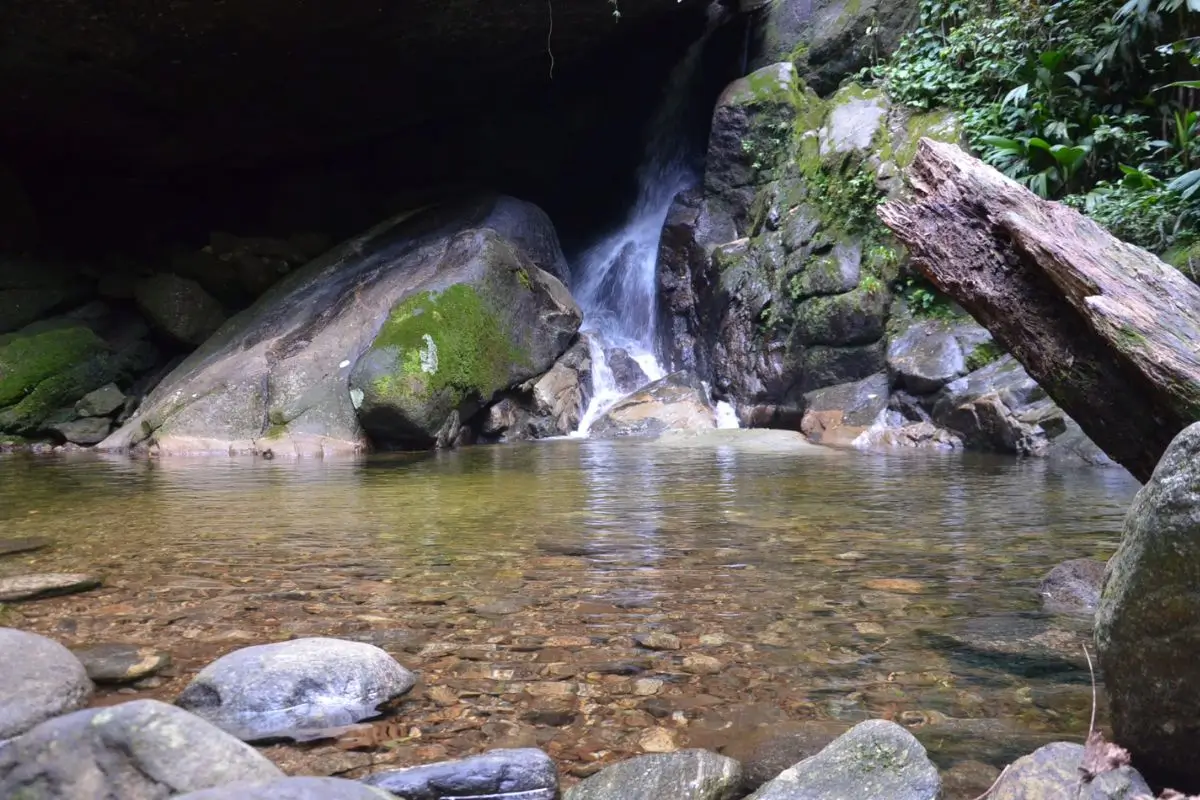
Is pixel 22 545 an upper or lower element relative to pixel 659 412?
lower

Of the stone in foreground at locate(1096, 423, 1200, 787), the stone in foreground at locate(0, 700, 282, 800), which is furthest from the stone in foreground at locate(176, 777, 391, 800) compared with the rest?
the stone in foreground at locate(1096, 423, 1200, 787)

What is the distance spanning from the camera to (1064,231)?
9.10 ft

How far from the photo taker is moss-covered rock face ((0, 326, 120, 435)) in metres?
11.7

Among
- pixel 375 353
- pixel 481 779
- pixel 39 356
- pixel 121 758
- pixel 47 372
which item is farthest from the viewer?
pixel 39 356

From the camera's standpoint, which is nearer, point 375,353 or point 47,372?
point 375,353

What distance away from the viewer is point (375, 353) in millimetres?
9742

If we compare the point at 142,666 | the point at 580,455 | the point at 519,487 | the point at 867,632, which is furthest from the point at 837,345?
the point at 142,666

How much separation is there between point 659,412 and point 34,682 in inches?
391

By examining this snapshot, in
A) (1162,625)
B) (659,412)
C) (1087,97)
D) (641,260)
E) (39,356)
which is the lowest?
(1162,625)

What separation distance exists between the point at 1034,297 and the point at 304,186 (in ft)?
49.9

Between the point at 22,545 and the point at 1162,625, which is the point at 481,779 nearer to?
the point at 1162,625

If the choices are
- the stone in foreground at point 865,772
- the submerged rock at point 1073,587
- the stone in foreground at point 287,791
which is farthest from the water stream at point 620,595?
the stone in foreground at point 287,791

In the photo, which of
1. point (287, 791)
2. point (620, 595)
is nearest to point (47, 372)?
point (620, 595)

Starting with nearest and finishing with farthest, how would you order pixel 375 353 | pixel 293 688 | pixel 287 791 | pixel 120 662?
1. pixel 287 791
2. pixel 293 688
3. pixel 120 662
4. pixel 375 353
